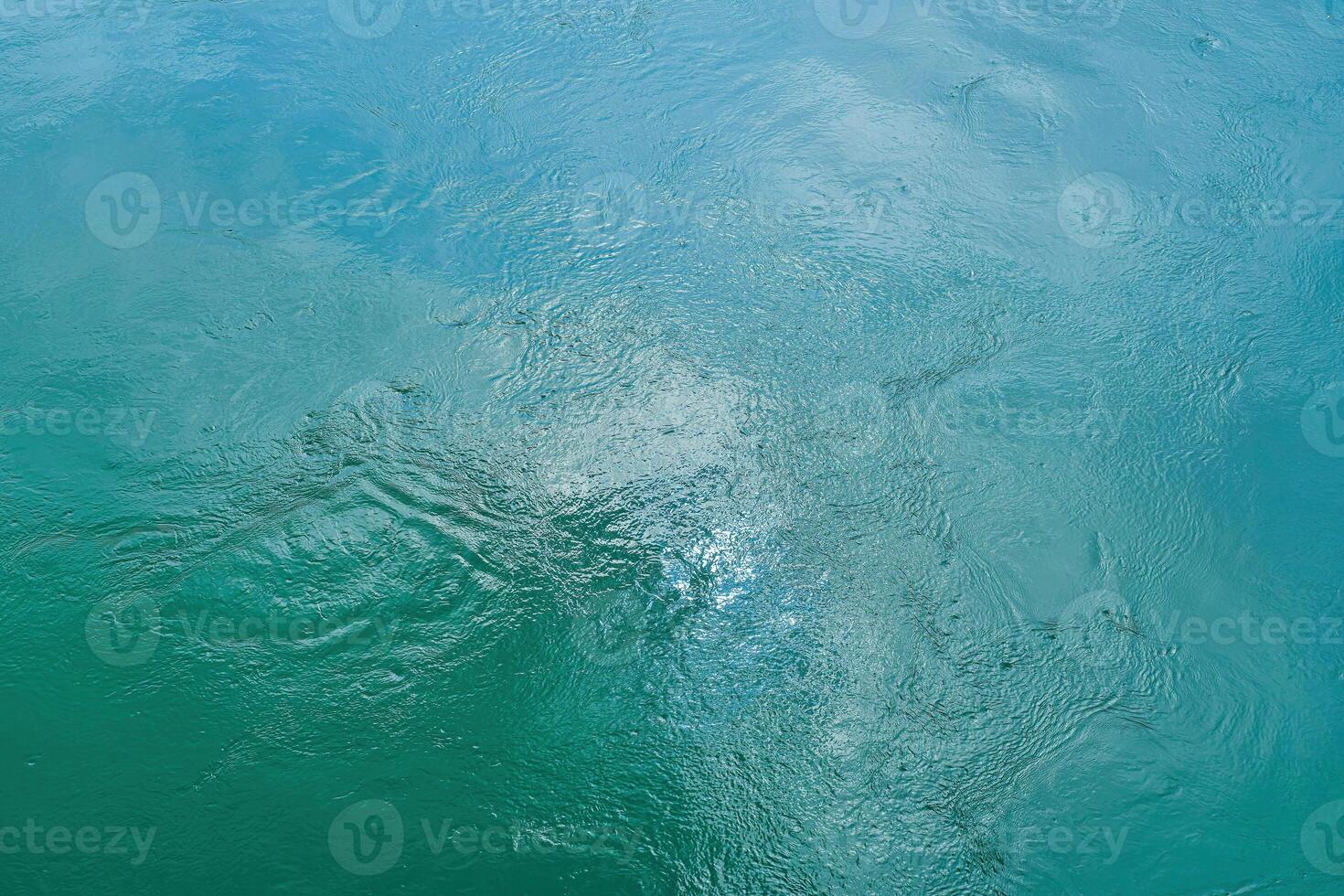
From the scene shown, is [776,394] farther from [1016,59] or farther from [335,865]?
[1016,59]

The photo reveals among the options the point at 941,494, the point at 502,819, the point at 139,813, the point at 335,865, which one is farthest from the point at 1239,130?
the point at 139,813

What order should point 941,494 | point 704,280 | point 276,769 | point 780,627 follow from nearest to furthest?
point 276,769
point 780,627
point 941,494
point 704,280

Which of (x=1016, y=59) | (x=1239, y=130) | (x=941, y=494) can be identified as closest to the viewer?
(x=941, y=494)

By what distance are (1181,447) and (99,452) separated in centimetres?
449

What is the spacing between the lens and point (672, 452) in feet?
12.6

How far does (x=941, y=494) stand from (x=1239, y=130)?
122 inches

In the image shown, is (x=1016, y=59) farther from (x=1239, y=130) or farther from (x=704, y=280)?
(x=704, y=280)

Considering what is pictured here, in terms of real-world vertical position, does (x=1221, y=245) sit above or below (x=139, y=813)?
above

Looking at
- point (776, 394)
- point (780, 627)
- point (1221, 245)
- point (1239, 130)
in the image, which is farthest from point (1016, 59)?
point (780, 627)

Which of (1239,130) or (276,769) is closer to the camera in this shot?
(276,769)

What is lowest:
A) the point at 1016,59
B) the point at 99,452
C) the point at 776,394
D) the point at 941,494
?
the point at 941,494

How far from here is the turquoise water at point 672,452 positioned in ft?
9.77

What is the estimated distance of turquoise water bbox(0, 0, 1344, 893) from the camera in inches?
117

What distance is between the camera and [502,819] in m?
2.93
